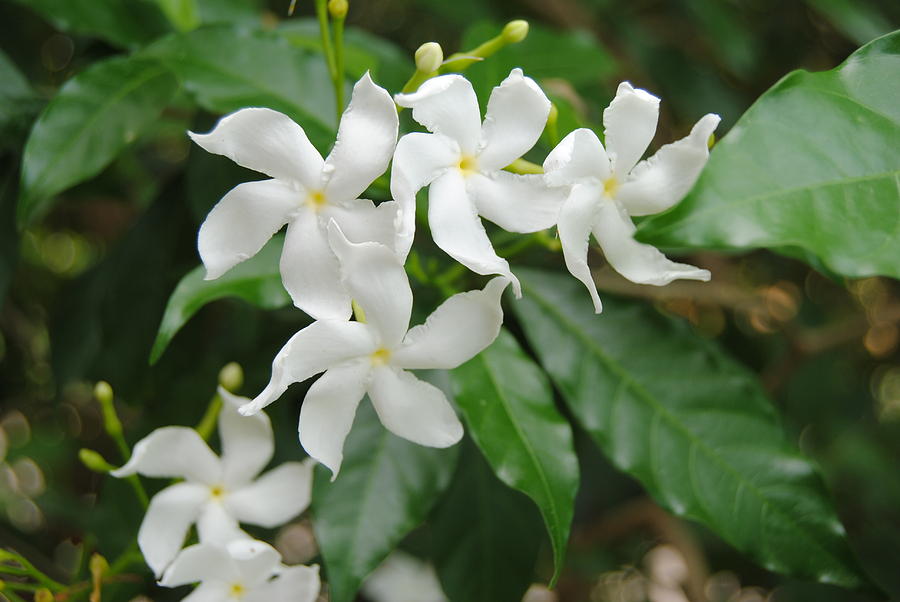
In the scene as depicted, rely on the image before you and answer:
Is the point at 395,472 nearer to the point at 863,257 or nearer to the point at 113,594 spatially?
the point at 113,594

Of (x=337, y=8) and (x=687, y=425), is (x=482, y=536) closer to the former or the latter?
(x=687, y=425)

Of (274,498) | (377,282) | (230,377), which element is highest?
(377,282)

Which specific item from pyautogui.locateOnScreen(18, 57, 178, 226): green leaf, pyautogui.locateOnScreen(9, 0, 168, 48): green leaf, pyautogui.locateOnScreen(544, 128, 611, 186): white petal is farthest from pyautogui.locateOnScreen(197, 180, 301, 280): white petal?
pyautogui.locateOnScreen(9, 0, 168, 48): green leaf

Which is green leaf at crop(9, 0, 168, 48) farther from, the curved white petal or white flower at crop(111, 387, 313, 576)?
the curved white petal

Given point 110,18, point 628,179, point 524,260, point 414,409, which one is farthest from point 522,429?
point 110,18

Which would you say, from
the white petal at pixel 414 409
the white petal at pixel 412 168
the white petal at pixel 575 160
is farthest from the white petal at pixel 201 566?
the white petal at pixel 575 160

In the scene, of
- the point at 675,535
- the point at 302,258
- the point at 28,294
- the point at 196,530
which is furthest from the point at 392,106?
the point at 28,294

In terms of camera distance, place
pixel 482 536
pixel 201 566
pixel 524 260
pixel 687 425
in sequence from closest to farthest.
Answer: pixel 201 566, pixel 687 425, pixel 482 536, pixel 524 260
